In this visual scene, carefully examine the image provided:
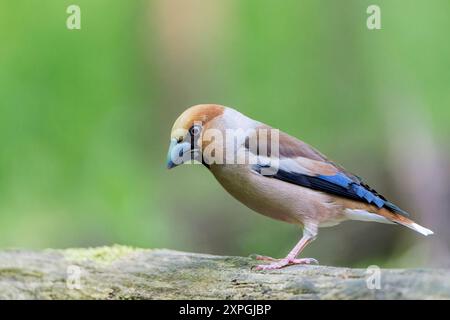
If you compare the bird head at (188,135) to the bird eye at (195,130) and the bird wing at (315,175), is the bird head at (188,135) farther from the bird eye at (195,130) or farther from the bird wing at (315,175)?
the bird wing at (315,175)

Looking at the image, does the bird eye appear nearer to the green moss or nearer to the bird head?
the bird head

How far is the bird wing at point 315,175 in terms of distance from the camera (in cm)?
551

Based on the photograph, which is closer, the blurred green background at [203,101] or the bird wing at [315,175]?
the bird wing at [315,175]

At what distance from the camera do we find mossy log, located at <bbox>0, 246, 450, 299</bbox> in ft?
13.7

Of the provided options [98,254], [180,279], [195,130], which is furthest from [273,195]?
[98,254]

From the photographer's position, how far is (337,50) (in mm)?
11188

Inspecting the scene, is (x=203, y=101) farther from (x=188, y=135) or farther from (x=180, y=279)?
(x=180, y=279)

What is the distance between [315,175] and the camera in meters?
5.61

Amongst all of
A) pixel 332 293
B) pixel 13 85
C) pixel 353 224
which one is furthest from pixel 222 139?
pixel 13 85

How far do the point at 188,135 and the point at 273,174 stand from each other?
75cm

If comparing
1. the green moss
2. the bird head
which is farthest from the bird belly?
the green moss

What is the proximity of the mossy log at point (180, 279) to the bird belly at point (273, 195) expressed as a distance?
482 millimetres

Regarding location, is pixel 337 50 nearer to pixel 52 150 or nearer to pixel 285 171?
pixel 52 150

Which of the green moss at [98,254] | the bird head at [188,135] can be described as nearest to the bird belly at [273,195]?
the bird head at [188,135]
